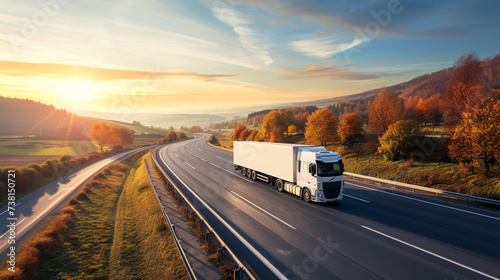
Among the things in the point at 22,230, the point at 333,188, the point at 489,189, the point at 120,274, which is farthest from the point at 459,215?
the point at 22,230

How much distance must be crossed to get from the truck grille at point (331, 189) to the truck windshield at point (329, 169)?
67cm

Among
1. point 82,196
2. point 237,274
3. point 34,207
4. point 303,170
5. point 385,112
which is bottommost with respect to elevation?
point 34,207

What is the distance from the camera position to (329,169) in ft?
50.4

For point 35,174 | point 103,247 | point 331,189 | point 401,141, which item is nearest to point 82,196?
point 103,247

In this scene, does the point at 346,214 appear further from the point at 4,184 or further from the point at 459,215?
the point at 4,184

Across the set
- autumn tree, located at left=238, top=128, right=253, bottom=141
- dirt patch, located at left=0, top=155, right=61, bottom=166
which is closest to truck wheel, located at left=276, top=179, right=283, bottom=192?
dirt patch, located at left=0, top=155, right=61, bottom=166

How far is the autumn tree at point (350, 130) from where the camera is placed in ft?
114

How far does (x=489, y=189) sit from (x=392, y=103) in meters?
19.6

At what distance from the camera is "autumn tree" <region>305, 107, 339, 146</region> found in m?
37.5

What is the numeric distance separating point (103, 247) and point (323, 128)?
33.9 meters

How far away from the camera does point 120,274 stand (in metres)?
10.2

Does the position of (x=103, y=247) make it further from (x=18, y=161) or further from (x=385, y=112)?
(x=18, y=161)

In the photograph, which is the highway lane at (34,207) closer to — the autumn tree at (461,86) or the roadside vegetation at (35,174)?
the roadside vegetation at (35,174)

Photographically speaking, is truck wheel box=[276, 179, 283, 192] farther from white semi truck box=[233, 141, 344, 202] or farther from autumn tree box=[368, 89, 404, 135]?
autumn tree box=[368, 89, 404, 135]
